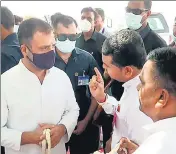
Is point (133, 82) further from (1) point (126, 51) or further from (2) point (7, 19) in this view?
(2) point (7, 19)

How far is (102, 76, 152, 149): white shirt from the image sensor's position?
1.43 m

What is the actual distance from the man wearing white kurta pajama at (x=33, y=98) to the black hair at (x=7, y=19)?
0.26 metres

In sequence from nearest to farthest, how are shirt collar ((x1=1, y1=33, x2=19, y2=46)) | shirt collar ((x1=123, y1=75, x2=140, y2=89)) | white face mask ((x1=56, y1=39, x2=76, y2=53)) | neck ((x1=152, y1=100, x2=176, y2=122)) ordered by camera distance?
1. neck ((x1=152, y1=100, x2=176, y2=122))
2. shirt collar ((x1=123, y1=75, x2=140, y2=89))
3. shirt collar ((x1=1, y1=33, x2=19, y2=46))
4. white face mask ((x1=56, y1=39, x2=76, y2=53))

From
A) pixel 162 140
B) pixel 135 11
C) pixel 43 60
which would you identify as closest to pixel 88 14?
pixel 135 11

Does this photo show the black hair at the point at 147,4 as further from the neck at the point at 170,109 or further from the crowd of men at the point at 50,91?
→ the neck at the point at 170,109

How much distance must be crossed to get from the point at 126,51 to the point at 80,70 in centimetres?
60

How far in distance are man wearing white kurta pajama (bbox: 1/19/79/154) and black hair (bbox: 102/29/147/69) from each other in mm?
315

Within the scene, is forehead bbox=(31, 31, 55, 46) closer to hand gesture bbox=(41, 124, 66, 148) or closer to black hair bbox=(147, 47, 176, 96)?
hand gesture bbox=(41, 124, 66, 148)

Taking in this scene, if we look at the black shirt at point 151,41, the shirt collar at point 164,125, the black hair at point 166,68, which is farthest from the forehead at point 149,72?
the black shirt at point 151,41

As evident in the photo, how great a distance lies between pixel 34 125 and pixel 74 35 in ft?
2.34

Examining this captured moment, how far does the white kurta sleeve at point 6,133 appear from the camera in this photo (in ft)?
4.92

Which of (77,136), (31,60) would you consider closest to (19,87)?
(31,60)

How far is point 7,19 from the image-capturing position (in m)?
1.88

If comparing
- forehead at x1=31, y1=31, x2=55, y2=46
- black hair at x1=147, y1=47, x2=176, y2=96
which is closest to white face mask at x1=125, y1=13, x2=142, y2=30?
forehead at x1=31, y1=31, x2=55, y2=46
